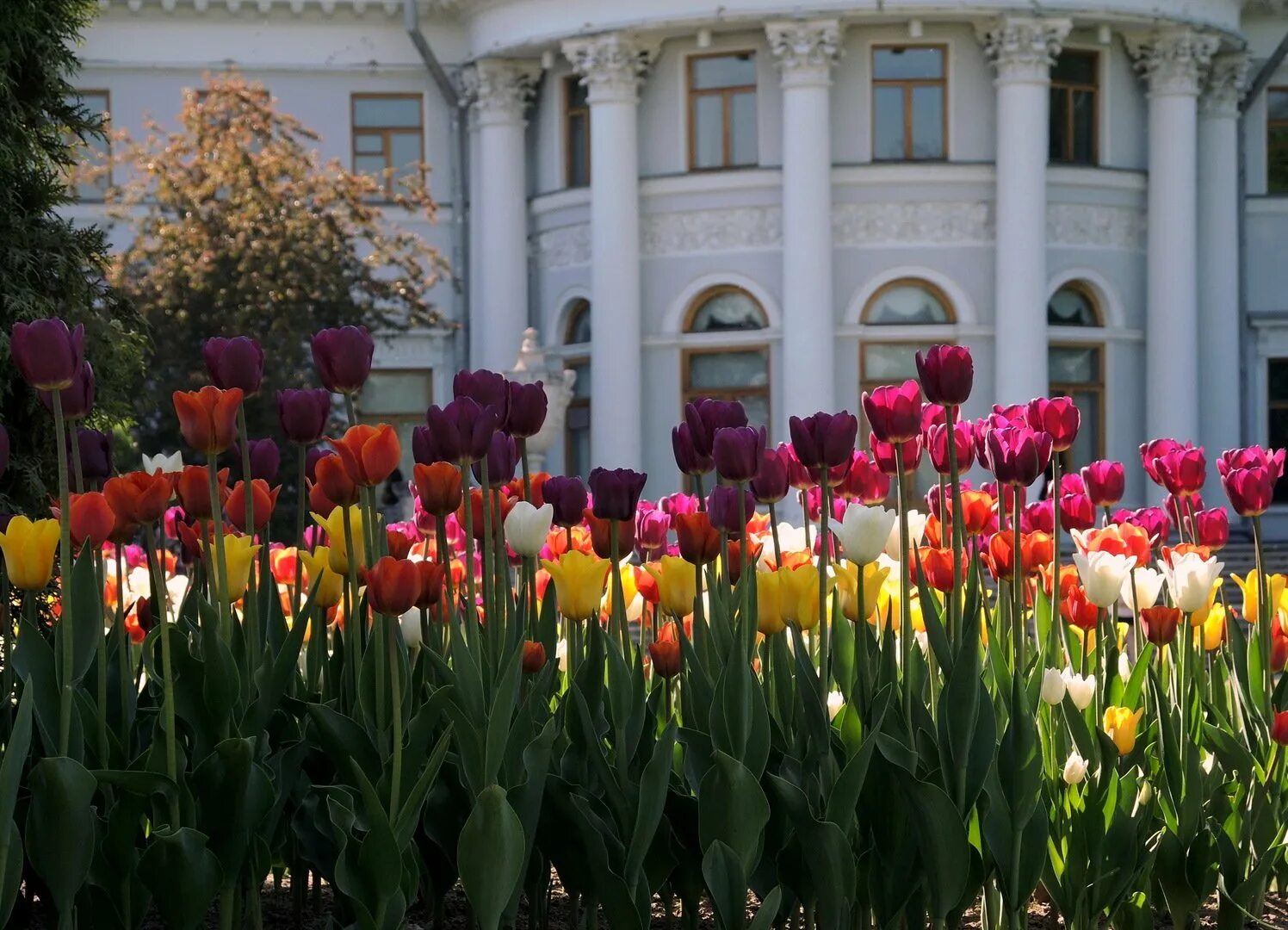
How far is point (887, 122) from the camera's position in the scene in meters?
25.1

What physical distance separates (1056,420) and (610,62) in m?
21.9

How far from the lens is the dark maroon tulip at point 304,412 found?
11.3 feet

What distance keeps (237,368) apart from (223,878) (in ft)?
2.74

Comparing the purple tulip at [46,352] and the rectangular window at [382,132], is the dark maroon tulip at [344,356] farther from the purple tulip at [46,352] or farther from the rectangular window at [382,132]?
the rectangular window at [382,132]

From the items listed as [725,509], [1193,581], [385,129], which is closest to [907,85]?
[385,129]

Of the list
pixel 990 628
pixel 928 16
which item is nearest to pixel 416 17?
Answer: pixel 928 16

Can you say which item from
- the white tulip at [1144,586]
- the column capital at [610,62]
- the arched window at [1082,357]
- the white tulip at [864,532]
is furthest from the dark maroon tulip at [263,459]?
the arched window at [1082,357]

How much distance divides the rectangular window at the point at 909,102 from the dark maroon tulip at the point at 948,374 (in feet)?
72.4

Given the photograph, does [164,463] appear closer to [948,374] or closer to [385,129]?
[948,374]

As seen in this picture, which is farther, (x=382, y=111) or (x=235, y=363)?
(x=382, y=111)

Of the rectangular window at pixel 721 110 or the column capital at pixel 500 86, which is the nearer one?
the rectangular window at pixel 721 110

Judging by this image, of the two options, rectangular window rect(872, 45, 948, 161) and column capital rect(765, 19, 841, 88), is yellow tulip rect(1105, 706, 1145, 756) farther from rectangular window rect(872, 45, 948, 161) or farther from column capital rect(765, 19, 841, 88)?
rectangular window rect(872, 45, 948, 161)

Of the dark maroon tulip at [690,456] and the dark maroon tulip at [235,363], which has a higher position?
the dark maroon tulip at [235,363]

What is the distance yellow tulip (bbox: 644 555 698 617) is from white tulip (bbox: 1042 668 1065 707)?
64 cm
